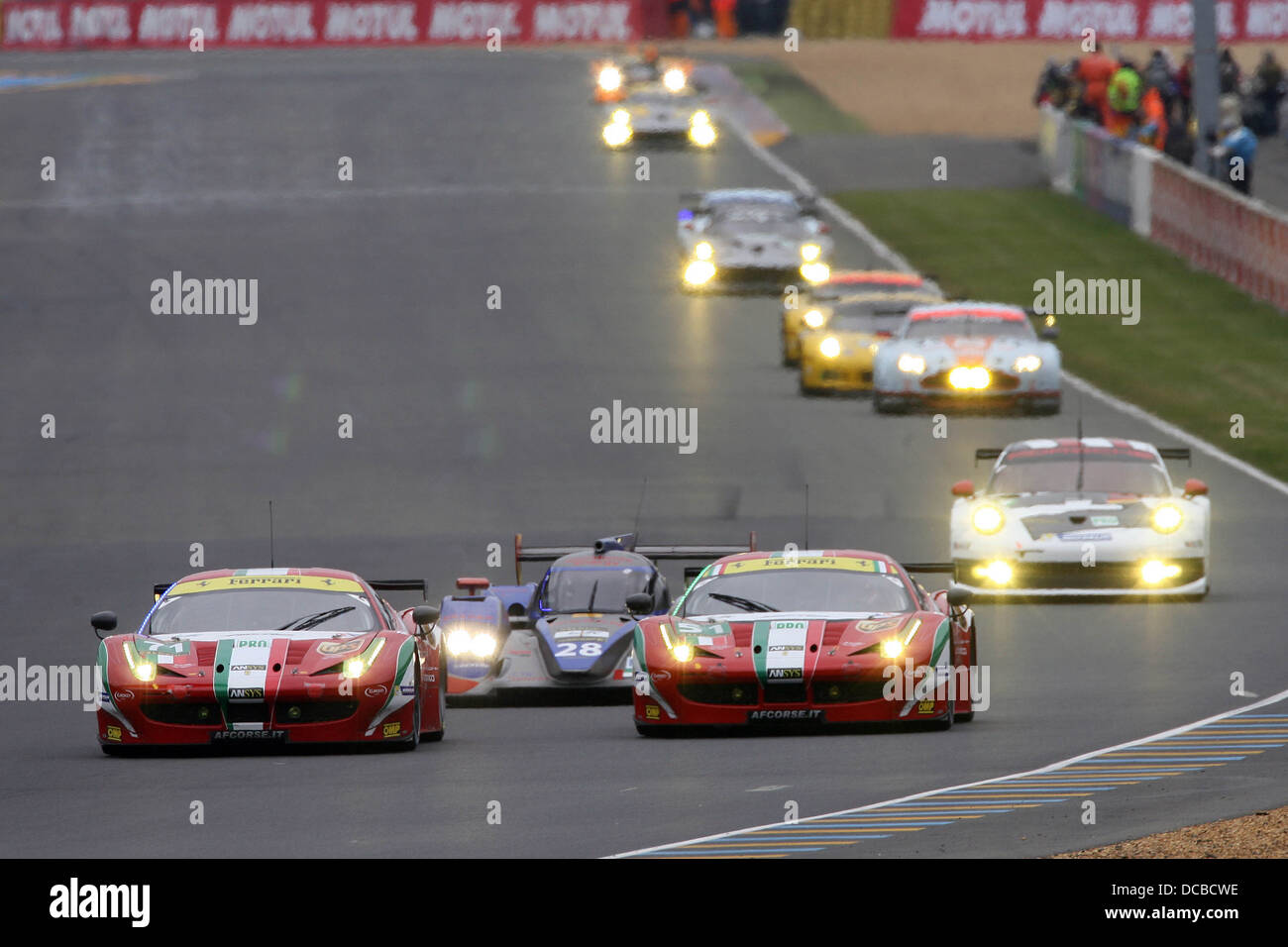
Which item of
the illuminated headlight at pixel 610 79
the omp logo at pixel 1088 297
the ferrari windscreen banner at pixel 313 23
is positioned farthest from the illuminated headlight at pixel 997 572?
the ferrari windscreen banner at pixel 313 23

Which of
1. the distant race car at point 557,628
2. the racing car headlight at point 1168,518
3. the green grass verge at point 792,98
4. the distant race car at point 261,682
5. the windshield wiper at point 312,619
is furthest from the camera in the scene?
the green grass verge at point 792,98

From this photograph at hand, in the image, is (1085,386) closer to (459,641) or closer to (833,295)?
(833,295)

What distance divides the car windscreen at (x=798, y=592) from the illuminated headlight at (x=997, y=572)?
19.7 feet

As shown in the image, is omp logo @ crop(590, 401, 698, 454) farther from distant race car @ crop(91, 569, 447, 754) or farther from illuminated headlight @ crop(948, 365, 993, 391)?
distant race car @ crop(91, 569, 447, 754)

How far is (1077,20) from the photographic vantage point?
70.1 metres

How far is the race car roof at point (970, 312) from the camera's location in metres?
33.5

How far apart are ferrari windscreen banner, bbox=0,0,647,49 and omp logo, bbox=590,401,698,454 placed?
39978 mm

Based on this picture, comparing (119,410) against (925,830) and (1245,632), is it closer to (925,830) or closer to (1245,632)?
(1245,632)

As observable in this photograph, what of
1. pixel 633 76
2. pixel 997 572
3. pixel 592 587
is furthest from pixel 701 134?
pixel 592 587

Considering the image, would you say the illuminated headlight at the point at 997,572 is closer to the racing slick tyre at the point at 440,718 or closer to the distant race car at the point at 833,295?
the racing slick tyre at the point at 440,718

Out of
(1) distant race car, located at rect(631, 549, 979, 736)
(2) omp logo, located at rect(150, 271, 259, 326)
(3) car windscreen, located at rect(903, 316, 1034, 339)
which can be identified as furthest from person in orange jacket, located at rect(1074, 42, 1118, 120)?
(1) distant race car, located at rect(631, 549, 979, 736)

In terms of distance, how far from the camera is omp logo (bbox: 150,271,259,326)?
4159cm

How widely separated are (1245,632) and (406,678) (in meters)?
7.31

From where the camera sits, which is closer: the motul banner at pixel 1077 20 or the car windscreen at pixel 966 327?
the car windscreen at pixel 966 327
